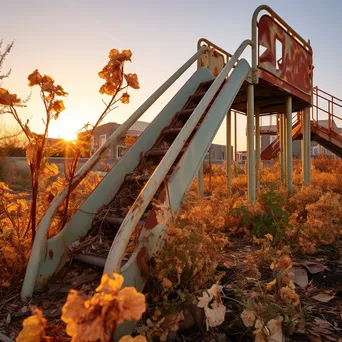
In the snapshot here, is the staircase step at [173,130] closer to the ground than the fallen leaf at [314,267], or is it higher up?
higher up

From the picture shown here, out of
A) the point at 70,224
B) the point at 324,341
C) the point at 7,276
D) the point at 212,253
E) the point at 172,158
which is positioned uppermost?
the point at 172,158

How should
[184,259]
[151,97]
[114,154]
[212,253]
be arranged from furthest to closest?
[114,154]
[151,97]
[212,253]
[184,259]

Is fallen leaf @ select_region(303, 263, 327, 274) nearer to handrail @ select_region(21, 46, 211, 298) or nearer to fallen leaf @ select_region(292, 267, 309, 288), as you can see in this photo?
fallen leaf @ select_region(292, 267, 309, 288)

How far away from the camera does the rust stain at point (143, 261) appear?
6.71 ft

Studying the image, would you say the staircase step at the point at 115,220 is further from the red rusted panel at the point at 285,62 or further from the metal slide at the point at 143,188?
the red rusted panel at the point at 285,62

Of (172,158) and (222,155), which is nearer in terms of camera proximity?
(172,158)

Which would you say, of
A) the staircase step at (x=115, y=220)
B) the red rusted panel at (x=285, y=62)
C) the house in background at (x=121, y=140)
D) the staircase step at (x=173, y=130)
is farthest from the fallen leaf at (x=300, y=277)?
the house in background at (x=121, y=140)

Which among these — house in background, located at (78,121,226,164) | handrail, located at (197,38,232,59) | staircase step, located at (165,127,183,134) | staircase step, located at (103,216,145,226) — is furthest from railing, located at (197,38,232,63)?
house in background, located at (78,121,226,164)

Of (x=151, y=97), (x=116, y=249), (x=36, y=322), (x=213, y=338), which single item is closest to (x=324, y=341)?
(x=213, y=338)

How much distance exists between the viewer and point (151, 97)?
367 cm

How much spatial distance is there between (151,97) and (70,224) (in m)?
1.73

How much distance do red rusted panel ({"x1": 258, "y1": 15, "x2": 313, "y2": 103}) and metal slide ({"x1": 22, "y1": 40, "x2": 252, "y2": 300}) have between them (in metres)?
1.16

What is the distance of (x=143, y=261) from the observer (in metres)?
2.07

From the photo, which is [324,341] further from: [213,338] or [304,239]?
[304,239]
